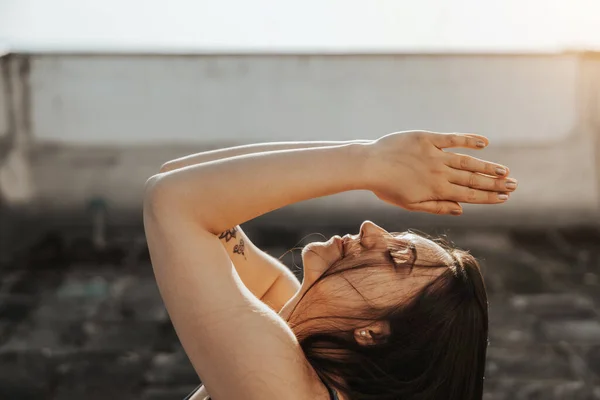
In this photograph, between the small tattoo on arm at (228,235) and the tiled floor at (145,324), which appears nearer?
the small tattoo on arm at (228,235)

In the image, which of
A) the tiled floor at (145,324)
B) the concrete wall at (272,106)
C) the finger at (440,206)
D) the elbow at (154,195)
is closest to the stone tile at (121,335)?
the tiled floor at (145,324)

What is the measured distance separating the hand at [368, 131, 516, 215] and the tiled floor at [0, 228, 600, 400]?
2273 millimetres

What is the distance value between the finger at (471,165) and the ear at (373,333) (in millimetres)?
324

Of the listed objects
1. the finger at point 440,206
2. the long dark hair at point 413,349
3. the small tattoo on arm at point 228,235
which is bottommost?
the long dark hair at point 413,349

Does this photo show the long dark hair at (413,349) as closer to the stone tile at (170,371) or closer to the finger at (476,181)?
the finger at (476,181)

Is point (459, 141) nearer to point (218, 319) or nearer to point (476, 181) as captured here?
point (476, 181)

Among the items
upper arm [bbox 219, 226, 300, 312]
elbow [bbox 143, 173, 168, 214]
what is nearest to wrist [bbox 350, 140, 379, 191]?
elbow [bbox 143, 173, 168, 214]

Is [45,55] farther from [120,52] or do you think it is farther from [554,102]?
[554,102]

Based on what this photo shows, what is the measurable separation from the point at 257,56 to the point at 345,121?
83cm

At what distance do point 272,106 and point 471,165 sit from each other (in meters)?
4.82

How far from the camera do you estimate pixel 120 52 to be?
6.00 meters

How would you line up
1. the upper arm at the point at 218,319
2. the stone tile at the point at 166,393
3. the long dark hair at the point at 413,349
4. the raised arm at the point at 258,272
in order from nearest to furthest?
the upper arm at the point at 218,319, the long dark hair at the point at 413,349, the raised arm at the point at 258,272, the stone tile at the point at 166,393

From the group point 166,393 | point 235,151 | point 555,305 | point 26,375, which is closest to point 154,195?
point 235,151

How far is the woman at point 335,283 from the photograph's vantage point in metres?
1.30
